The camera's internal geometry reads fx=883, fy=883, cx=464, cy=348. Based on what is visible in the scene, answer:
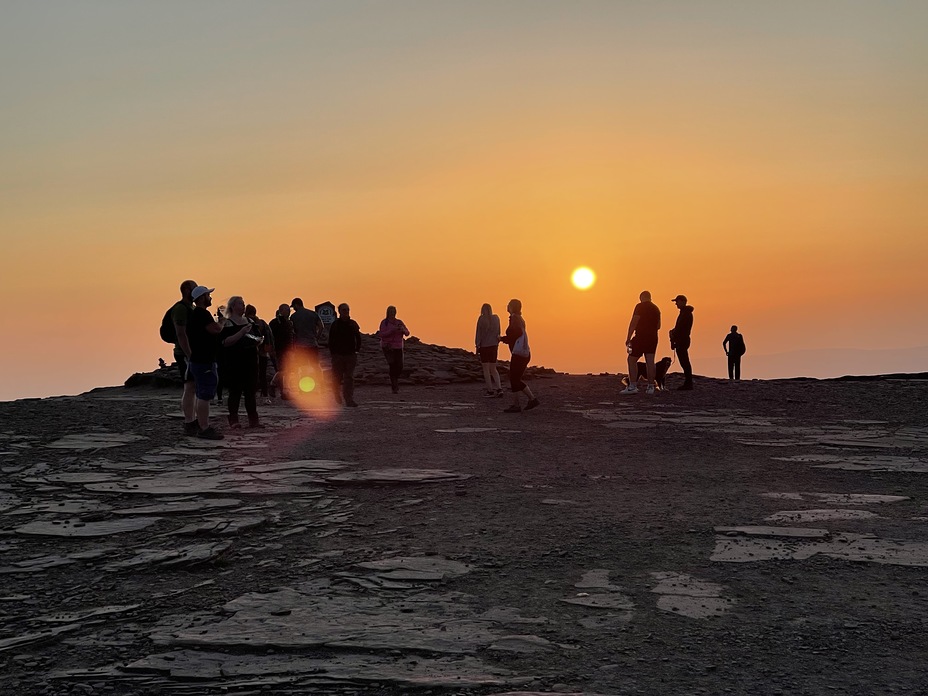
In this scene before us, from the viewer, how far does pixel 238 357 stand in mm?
13133

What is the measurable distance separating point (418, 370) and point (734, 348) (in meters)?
9.75

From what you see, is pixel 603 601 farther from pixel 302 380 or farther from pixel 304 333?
pixel 302 380

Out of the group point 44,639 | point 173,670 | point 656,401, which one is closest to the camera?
point 173,670

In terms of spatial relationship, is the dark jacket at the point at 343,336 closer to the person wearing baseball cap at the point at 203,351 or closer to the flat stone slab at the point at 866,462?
the person wearing baseball cap at the point at 203,351

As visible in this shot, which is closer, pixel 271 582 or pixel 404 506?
pixel 271 582

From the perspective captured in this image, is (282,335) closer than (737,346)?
Yes

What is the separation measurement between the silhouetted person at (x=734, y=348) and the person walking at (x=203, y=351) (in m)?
19.0

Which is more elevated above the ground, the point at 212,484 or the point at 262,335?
the point at 262,335

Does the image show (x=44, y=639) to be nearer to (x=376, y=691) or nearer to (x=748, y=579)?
A: (x=376, y=691)

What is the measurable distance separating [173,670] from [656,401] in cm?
1522

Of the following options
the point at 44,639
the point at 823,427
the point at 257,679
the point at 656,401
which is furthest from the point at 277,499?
the point at 656,401

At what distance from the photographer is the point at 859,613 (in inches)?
200

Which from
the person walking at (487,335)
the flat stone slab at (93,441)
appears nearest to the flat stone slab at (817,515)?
the flat stone slab at (93,441)

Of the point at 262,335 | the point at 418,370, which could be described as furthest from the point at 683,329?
the point at 262,335
